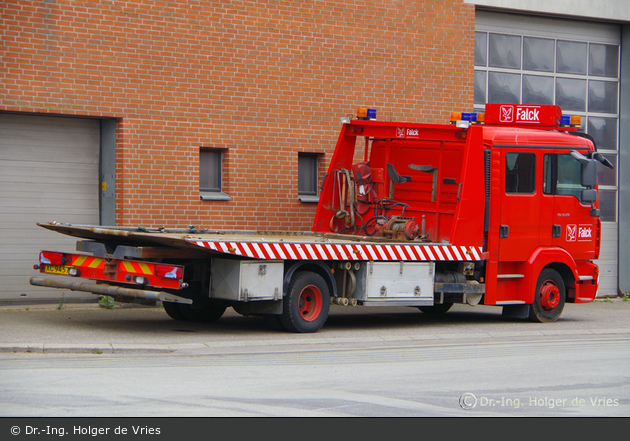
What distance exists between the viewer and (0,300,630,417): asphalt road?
711 cm

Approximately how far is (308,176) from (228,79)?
2370mm

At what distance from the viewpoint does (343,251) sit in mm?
12211

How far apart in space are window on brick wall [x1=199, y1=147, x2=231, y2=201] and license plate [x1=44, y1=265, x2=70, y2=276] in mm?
4012

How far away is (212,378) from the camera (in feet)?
27.7

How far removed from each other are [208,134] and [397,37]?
425cm

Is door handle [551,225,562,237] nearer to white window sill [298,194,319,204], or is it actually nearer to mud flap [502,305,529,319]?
mud flap [502,305,529,319]

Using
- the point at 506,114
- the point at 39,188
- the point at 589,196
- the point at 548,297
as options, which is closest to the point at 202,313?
the point at 39,188

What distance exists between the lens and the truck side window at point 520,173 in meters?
13.5

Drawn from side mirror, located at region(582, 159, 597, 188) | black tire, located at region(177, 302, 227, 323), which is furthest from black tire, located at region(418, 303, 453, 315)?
black tire, located at region(177, 302, 227, 323)

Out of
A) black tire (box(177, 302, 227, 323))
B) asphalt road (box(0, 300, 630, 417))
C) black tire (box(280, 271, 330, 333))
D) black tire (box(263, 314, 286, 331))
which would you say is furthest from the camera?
black tire (box(177, 302, 227, 323))

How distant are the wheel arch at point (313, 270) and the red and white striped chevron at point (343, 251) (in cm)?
21

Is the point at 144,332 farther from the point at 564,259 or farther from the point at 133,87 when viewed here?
the point at 564,259

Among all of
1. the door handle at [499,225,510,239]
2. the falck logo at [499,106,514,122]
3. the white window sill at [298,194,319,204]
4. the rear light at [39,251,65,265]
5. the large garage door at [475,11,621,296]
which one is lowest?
the rear light at [39,251,65,265]

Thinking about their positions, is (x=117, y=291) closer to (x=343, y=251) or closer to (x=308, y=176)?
(x=343, y=251)
